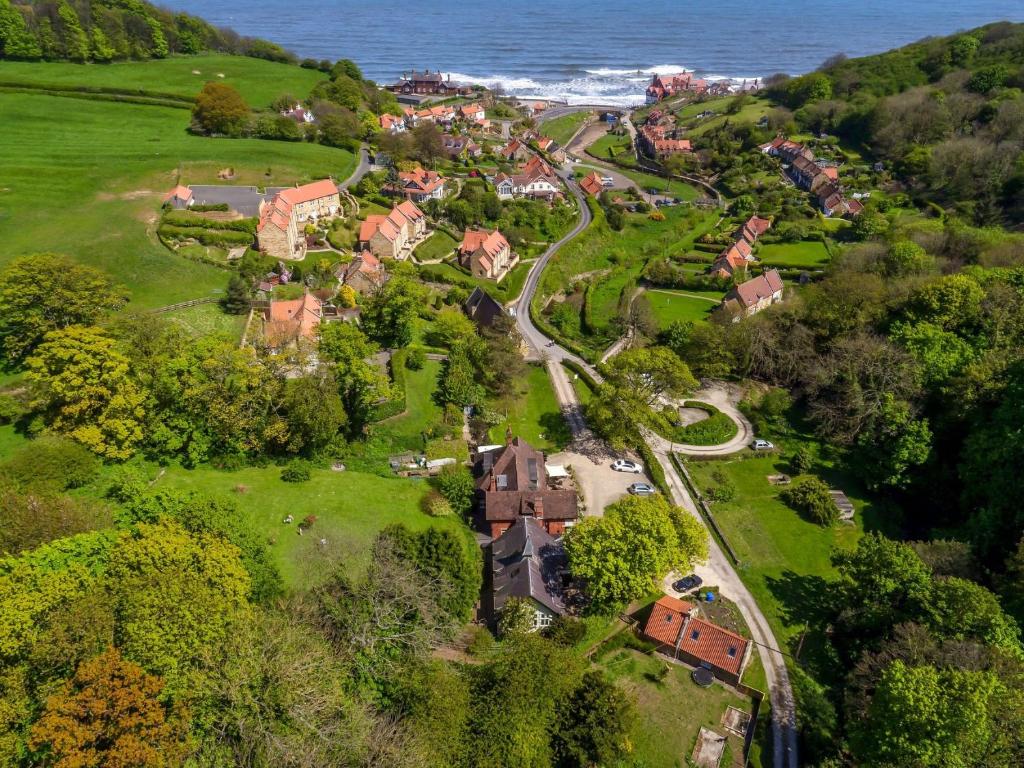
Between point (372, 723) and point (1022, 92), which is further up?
point (1022, 92)

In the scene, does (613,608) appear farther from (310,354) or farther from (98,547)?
(310,354)

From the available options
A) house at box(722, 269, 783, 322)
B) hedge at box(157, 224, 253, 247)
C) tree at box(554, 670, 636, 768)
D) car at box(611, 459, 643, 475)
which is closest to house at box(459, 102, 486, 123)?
hedge at box(157, 224, 253, 247)

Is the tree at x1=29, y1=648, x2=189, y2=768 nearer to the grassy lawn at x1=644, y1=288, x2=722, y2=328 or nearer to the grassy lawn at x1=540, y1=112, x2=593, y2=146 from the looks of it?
the grassy lawn at x1=644, y1=288, x2=722, y2=328

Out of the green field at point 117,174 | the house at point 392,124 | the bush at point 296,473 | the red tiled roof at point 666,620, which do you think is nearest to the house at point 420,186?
the green field at point 117,174

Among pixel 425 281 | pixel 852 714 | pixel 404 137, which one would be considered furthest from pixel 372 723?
pixel 404 137

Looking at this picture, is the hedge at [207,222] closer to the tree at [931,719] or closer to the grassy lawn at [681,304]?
the grassy lawn at [681,304]

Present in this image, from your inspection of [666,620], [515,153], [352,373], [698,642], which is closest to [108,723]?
[352,373]
